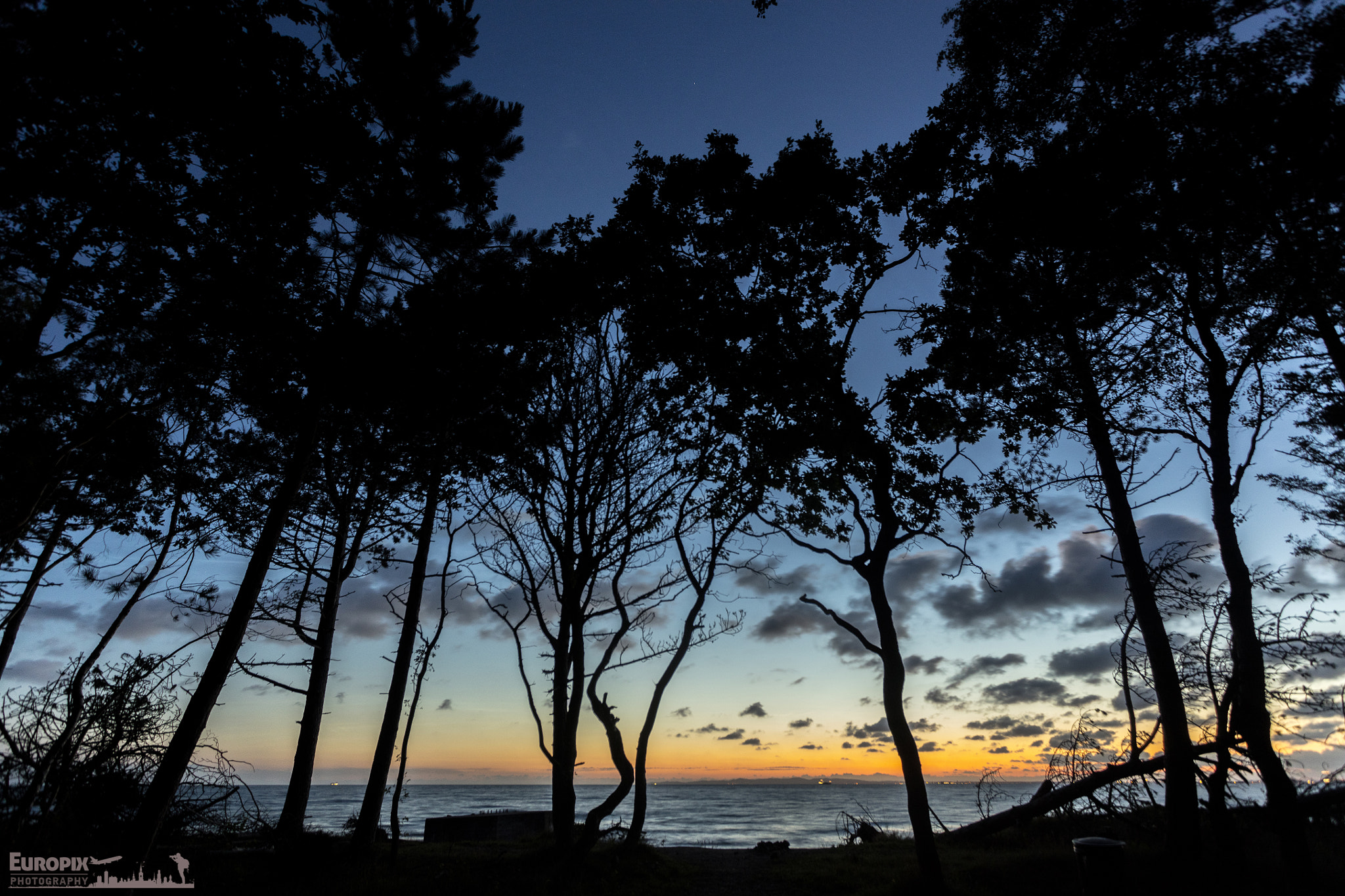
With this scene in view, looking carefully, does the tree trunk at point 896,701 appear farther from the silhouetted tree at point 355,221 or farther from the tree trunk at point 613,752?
the silhouetted tree at point 355,221

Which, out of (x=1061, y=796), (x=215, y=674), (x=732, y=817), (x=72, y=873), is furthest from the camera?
(x=732, y=817)

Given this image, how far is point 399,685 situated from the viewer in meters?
12.6

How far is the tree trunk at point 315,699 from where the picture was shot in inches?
455

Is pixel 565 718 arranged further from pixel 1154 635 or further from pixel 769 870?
pixel 1154 635

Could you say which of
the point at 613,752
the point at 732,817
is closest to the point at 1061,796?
the point at 613,752

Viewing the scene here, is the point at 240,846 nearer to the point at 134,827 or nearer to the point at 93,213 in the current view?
the point at 134,827

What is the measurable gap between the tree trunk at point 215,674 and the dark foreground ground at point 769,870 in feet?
6.07

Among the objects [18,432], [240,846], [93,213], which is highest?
[93,213]

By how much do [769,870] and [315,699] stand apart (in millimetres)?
9694

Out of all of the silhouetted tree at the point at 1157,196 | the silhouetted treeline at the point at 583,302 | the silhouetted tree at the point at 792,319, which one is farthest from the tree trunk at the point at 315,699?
the silhouetted tree at the point at 1157,196

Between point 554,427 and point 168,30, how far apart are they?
25.7ft

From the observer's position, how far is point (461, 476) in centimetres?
1320

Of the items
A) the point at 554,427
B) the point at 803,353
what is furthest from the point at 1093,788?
the point at 554,427

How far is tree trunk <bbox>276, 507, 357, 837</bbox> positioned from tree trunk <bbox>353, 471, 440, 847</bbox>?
1084mm
